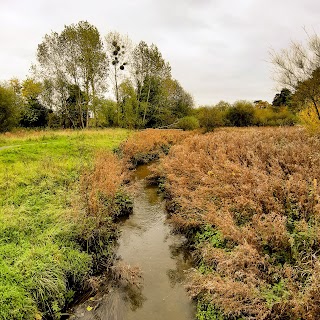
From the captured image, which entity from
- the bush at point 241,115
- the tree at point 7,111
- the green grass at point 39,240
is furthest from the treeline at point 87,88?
the green grass at point 39,240

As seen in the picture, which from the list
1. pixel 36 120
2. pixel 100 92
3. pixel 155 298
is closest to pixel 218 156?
pixel 155 298

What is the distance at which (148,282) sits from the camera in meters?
5.71

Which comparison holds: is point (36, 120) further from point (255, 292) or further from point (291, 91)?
point (255, 292)

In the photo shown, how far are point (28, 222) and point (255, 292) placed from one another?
16.3 ft

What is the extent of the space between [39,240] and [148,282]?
2453 mm

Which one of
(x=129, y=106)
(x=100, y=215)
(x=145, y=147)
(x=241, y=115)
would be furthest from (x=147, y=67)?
(x=100, y=215)

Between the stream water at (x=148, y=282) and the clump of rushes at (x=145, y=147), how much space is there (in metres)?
6.63

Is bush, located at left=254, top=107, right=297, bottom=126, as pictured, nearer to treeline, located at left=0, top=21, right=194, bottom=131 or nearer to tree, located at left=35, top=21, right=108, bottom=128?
treeline, located at left=0, top=21, right=194, bottom=131

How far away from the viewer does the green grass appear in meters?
4.43

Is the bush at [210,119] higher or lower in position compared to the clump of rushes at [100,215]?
higher

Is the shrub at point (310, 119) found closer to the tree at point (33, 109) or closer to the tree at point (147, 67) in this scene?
the tree at point (147, 67)

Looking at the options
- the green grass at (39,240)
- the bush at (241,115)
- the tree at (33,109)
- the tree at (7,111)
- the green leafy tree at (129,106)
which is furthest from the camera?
the bush at (241,115)

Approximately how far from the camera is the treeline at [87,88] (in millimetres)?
25391

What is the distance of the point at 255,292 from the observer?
4.13 meters
